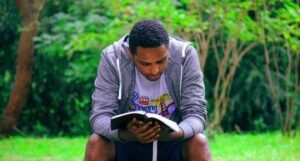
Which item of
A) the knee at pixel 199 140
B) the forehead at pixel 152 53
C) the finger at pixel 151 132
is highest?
the forehead at pixel 152 53

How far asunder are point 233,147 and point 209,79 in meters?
5.40

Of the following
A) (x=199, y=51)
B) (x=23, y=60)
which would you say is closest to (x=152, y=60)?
(x=199, y=51)

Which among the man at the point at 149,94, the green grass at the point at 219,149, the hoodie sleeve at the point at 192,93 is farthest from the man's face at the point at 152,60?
the green grass at the point at 219,149

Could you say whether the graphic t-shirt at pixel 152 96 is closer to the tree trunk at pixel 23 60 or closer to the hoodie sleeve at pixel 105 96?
the hoodie sleeve at pixel 105 96

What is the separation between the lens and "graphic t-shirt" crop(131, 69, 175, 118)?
484 centimetres

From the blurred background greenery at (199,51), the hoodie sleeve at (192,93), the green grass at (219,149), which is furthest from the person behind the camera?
the blurred background greenery at (199,51)

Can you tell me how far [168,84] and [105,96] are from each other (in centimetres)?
44

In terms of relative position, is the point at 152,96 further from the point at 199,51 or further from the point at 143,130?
the point at 199,51

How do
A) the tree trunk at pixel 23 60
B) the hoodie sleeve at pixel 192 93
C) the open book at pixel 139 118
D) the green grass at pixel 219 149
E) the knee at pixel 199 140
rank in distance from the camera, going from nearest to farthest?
1. the open book at pixel 139 118
2. the knee at pixel 199 140
3. the hoodie sleeve at pixel 192 93
4. the green grass at pixel 219 149
5. the tree trunk at pixel 23 60

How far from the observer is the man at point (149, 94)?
4.58 m

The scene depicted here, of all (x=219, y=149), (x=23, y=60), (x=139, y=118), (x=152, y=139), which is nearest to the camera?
(x=139, y=118)

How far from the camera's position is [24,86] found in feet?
40.5

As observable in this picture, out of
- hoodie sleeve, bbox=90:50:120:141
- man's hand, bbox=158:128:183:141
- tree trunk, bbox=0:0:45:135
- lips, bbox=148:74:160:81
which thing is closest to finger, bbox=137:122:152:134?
man's hand, bbox=158:128:183:141

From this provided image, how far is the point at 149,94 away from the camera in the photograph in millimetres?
4824
